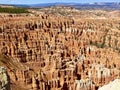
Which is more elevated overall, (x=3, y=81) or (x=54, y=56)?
(x=3, y=81)

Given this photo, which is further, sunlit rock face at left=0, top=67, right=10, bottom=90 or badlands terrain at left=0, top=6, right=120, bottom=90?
badlands terrain at left=0, top=6, right=120, bottom=90

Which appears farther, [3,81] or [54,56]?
[54,56]

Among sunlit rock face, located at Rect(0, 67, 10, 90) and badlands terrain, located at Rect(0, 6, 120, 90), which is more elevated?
sunlit rock face, located at Rect(0, 67, 10, 90)

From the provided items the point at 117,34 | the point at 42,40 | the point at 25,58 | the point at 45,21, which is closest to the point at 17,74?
the point at 25,58

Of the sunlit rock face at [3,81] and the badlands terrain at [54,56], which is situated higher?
the sunlit rock face at [3,81]

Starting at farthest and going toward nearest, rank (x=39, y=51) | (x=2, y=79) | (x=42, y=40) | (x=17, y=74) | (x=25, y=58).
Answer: (x=42, y=40) → (x=39, y=51) → (x=25, y=58) → (x=17, y=74) → (x=2, y=79)

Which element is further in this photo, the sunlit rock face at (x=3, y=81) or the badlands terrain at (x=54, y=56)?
the badlands terrain at (x=54, y=56)

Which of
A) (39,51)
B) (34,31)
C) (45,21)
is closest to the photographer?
(39,51)

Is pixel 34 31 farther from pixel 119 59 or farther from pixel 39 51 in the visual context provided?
pixel 119 59
